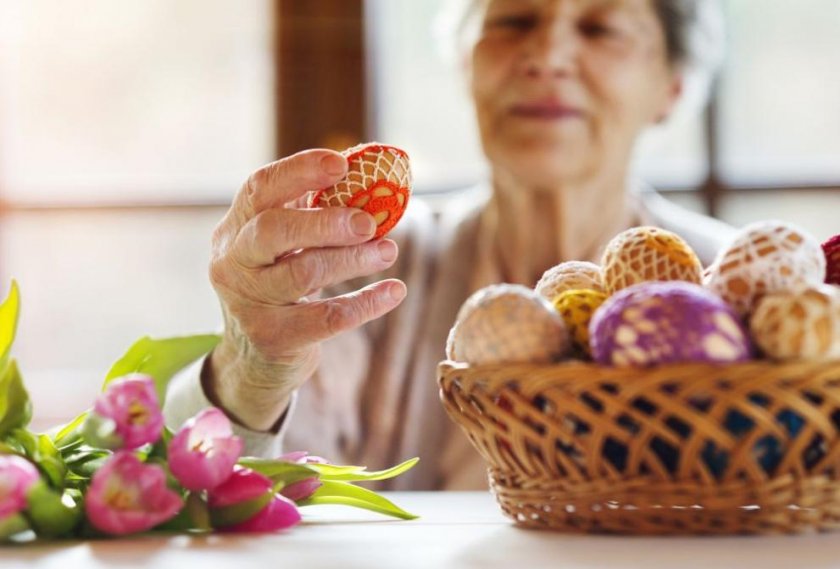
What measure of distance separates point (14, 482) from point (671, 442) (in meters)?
0.30

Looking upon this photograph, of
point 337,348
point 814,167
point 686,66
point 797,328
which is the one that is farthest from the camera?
point 814,167

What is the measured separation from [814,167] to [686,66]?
0.66 metres

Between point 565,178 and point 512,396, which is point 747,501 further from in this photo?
point 565,178

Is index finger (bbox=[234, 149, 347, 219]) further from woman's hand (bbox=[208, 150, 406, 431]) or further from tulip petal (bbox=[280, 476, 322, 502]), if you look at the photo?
tulip petal (bbox=[280, 476, 322, 502])

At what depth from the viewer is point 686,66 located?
162cm

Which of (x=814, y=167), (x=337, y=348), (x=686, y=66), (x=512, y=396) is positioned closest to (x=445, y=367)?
(x=512, y=396)

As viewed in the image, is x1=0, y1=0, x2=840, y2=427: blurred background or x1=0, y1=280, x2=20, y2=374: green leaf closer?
x1=0, y1=280, x2=20, y2=374: green leaf

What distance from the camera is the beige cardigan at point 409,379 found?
138cm

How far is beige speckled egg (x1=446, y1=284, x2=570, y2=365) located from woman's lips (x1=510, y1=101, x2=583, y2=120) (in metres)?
0.97

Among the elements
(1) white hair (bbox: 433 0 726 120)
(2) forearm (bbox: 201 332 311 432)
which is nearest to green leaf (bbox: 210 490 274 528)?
(2) forearm (bbox: 201 332 311 432)

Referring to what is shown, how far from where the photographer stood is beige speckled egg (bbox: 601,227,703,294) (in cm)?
56

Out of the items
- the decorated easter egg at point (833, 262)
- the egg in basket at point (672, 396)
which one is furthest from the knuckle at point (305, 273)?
the decorated easter egg at point (833, 262)

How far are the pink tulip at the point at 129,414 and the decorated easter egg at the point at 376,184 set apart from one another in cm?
20

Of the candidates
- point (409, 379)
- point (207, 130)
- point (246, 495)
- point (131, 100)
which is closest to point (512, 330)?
point (246, 495)
